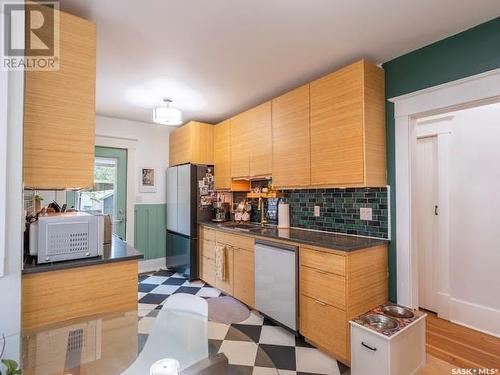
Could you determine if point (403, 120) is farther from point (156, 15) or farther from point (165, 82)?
point (165, 82)

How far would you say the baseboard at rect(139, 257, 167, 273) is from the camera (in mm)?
4270

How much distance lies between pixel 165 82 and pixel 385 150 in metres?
2.24

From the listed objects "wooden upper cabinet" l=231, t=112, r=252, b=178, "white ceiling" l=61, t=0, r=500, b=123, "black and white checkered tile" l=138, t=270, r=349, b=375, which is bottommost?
"black and white checkered tile" l=138, t=270, r=349, b=375

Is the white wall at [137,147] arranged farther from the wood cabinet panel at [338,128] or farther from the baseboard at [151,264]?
the wood cabinet panel at [338,128]

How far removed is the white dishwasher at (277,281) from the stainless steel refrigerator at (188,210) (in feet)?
4.55

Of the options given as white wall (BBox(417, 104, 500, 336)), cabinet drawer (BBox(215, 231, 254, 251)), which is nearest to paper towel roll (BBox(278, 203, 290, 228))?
cabinet drawer (BBox(215, 231, 254, 251))

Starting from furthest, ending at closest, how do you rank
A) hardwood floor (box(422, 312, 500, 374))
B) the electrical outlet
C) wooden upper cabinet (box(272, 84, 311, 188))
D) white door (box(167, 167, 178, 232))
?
white door (box(167, 167, 178, 232)), wooden upper cabinet (box(272, 84, 311, 188)), the electrical outlet, hardwood floor (box(422, 312, 500, 374))

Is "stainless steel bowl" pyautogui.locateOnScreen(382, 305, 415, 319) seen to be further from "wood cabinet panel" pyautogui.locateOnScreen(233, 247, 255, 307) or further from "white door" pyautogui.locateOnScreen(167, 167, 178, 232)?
"white door" pyautogui.locateOnScreen(167, 167, 178, 232)

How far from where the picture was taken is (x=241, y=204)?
13.0ft

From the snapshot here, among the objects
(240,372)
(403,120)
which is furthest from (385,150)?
(240,372)

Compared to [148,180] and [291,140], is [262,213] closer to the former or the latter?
[291,140]

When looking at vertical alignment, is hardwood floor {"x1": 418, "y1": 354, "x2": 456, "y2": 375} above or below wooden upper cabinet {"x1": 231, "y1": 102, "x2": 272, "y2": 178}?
below

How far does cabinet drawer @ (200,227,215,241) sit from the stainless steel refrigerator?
100 millimetres

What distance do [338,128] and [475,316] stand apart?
2157mm
